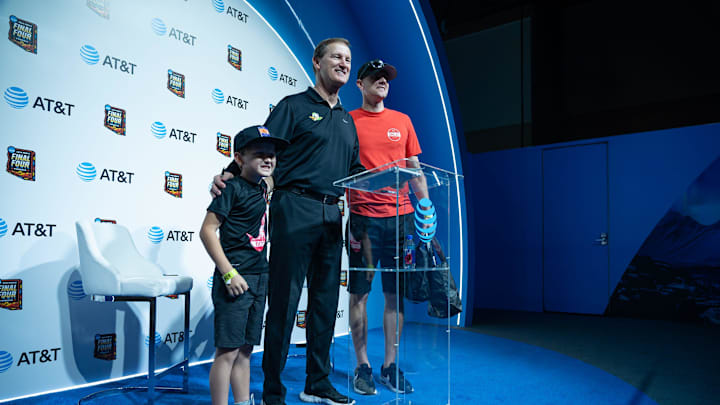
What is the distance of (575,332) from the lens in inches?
200

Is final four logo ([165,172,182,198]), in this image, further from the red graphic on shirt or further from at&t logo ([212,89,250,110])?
the red graphic on shirt

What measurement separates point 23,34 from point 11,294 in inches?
56.6

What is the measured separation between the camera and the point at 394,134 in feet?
9.32

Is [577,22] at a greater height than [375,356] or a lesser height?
greater

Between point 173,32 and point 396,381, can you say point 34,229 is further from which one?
point 396,381

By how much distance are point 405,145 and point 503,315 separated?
4.30m

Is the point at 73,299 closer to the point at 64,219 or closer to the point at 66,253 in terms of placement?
the point at 66,253

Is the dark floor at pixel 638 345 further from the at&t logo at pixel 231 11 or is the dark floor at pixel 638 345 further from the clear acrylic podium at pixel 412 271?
the at&t logo at pixel 231 11

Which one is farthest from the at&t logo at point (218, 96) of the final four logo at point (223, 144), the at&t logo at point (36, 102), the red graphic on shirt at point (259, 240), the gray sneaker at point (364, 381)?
the gray sneaker at point (364, 381)

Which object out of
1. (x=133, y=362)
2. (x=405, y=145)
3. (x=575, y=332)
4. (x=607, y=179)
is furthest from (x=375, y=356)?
(x=607, y=179)

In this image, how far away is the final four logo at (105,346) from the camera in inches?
112

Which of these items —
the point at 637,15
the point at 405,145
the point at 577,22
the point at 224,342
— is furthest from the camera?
the point at 577,22

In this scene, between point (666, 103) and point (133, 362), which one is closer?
point (133, 362)

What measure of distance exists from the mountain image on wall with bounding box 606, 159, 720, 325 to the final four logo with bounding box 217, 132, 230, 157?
17.7ft
